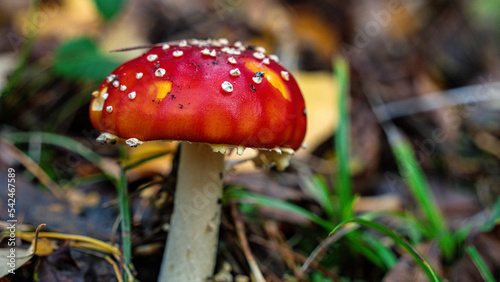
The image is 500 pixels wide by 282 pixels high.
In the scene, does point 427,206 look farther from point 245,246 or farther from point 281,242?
point 245,246

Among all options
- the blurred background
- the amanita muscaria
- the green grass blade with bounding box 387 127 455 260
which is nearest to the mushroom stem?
the amanita muscaria

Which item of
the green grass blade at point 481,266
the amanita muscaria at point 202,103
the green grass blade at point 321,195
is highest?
the amanita muscaria at point 202,103

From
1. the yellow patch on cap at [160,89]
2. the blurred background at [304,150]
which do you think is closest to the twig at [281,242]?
the blurred background at [304,150]

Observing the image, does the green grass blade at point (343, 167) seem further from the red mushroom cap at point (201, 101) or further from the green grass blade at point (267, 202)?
the red mushroom cap at point (201, 101)

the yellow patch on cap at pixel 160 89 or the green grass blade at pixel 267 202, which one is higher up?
the yellow patch on cap at pixel 160 89

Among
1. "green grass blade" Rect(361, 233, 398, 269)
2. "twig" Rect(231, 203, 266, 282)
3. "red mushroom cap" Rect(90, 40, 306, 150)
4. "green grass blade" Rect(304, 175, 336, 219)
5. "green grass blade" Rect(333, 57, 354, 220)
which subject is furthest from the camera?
"green grass blade" Rect(304, 175, 336, 219)

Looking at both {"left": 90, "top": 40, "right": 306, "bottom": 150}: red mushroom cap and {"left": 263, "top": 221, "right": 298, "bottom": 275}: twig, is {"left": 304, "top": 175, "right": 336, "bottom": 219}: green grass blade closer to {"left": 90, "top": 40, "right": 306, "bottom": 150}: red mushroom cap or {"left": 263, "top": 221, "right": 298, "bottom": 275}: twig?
{"left": 263, "top": 221, "right": 298, "bottom": 275}: twig

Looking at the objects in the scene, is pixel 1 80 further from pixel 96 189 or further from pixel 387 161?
pixel 387 161
